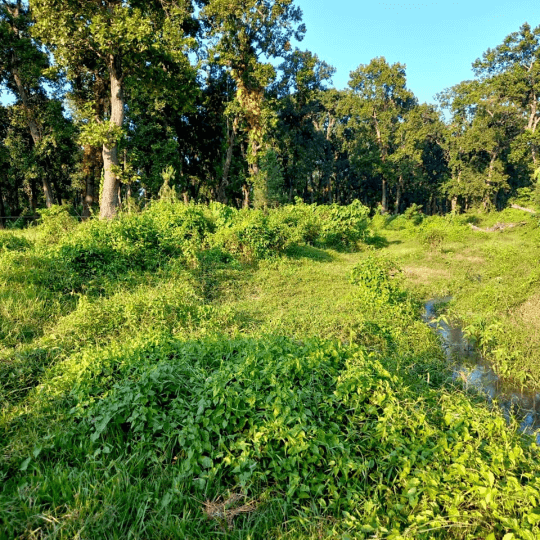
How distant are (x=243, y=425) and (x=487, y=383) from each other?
437cm

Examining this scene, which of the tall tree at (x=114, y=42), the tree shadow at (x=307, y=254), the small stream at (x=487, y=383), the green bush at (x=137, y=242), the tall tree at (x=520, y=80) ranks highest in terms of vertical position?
the tall tree at (x=520, y=80)

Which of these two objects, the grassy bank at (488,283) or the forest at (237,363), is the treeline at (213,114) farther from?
the grassy bank at (488,283)

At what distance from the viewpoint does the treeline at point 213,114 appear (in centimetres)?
1330

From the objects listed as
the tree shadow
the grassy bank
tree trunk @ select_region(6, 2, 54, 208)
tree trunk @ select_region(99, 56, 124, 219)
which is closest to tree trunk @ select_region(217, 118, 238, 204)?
tree trunk @ select_region(6, 2, 54, 208)

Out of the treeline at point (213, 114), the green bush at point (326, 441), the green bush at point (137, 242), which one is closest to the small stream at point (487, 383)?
the green bush at point (326, 441)

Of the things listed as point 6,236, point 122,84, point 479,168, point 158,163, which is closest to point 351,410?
point 6,236

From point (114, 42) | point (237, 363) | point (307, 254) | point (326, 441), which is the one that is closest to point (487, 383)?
point (326, 441)

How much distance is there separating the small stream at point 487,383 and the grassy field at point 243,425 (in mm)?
280

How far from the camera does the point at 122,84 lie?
44.6 ft

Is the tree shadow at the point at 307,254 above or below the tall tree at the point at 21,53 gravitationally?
below

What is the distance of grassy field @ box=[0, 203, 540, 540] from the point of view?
257 cm

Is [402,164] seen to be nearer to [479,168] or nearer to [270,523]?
[479,168]

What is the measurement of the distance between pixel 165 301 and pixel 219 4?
68.6 ft

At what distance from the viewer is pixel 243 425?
10.8 ft
